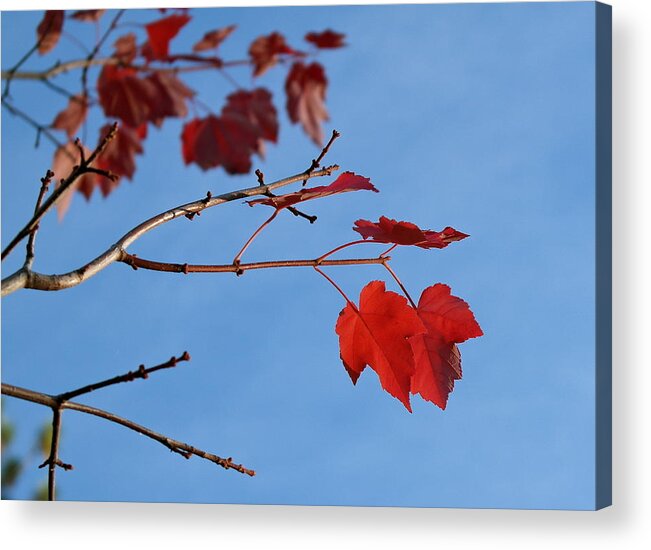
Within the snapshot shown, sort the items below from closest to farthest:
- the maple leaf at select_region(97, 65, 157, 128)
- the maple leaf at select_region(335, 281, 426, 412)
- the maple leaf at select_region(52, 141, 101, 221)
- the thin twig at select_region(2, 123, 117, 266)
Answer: the thin twig at select_region(2, 123, 117, 266) < the maple leaf at select_region(335, 281, 426, 412) < the maple leaf at select_region(97, 65, 157, 128) < the maple leaf at select_region(52, 141, 101, 221)

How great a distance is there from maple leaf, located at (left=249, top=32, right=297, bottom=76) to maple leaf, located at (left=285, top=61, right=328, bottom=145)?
0.13 feet

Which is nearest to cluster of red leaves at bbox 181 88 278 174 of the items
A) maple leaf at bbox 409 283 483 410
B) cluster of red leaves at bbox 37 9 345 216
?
cluster of red leaves at bbox 37 9 345 216

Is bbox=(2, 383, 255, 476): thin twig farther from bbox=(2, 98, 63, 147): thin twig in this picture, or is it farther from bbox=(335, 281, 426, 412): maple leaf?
bbox=(2, 98, 63, 147): thin twig

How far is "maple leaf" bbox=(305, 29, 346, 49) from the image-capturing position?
1.71 m

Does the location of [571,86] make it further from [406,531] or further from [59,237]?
[59,237]

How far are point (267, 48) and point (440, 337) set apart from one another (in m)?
0.80

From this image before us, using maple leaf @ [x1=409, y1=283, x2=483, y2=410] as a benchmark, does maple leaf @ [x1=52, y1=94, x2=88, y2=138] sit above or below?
above

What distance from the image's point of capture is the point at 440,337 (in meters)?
1.22

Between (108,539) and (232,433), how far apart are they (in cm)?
31

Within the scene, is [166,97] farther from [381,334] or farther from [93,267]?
[93,267]

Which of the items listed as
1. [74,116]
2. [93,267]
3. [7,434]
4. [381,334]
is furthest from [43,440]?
[93,267]

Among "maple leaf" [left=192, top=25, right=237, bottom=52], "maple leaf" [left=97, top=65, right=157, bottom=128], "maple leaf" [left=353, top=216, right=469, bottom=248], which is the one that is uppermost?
"maple leaf" [left=192, top=25, right=237, bottom=52]

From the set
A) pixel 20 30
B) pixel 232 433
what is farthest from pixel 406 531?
pixel 20 30

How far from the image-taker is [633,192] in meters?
1.57
